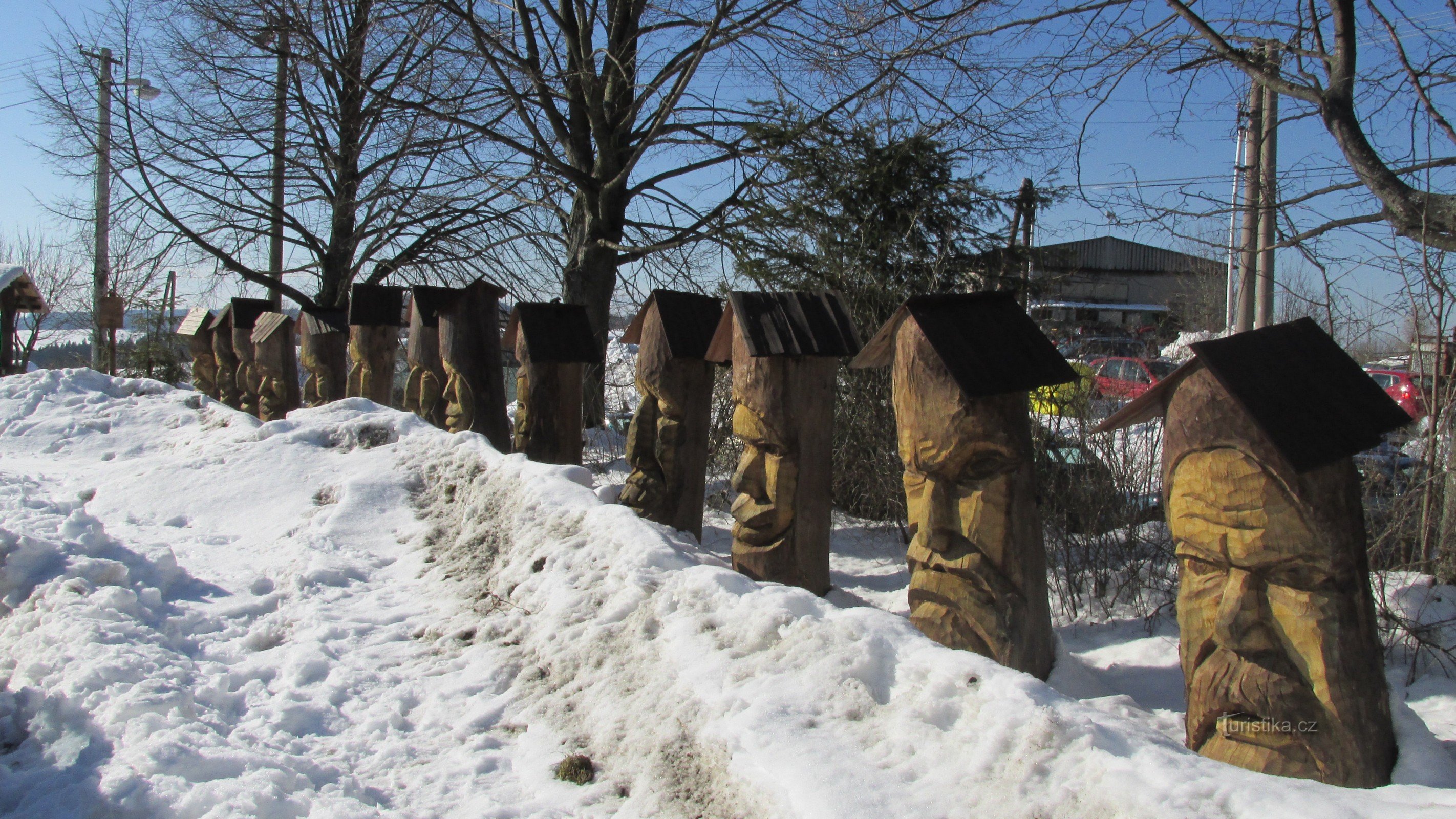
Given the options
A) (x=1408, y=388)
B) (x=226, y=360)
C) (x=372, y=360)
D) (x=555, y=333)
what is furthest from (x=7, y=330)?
(x=1408, y=388)

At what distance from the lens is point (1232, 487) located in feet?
8.27

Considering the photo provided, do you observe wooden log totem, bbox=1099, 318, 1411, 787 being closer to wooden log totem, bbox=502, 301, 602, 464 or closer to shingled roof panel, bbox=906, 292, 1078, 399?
shingled roof panel, bbox=906, 292, 1078, 399

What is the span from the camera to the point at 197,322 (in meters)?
12.3

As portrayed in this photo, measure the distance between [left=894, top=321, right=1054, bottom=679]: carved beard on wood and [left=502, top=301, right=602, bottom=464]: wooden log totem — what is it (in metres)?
3.59

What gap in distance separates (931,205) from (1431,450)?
3997mm

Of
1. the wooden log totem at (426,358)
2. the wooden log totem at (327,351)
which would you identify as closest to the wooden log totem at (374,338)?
the wooden log totem at (426,358)

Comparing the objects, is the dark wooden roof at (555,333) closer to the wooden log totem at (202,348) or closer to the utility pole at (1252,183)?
the utility pole at (1252,183)

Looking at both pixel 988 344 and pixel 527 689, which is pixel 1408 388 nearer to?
pixel 988 344

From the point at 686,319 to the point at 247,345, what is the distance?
25.5 feet

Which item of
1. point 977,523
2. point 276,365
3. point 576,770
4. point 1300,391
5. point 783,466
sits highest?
point 276,365

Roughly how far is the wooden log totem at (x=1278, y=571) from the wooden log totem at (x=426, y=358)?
6.15 metres

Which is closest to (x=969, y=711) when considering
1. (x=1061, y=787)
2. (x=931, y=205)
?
(x=1061, y=787)

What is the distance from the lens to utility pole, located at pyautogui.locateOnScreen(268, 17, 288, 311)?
517 inches

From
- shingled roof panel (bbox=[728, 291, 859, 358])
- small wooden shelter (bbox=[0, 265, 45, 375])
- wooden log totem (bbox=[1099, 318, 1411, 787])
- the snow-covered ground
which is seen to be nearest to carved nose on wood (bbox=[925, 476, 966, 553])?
the snow-covered ground
